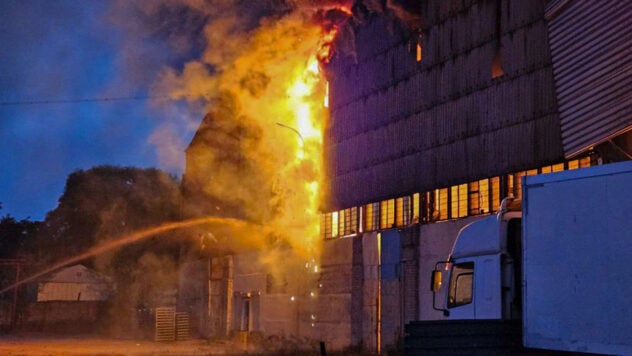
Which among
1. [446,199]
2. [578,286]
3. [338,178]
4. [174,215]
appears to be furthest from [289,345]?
[174,215]

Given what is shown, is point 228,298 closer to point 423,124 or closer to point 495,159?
point 423,124

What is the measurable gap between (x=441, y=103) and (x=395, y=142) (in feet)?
9.25

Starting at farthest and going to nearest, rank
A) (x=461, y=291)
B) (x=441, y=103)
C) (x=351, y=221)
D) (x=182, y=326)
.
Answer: (x=182, y=326), (x=351, y=221), (x=441, y=103), (x=461, y=291)

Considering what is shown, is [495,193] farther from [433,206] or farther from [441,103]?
[441,103]

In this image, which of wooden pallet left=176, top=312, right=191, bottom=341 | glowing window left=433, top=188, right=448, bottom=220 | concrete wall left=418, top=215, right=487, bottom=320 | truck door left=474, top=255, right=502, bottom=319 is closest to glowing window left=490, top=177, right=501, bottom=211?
concrete wall left=418, top=215, right=487, bottom=320

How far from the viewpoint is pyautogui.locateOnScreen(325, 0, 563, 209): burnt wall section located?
20141 mm

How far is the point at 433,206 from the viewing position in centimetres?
2380

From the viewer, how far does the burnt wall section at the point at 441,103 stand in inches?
793

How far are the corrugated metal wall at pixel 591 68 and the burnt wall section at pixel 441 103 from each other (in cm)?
115

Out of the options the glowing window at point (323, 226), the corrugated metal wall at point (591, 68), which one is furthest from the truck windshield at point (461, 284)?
the glowing window at point (323, 226)

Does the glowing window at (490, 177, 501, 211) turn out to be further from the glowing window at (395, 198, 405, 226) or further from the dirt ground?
the dirt ground

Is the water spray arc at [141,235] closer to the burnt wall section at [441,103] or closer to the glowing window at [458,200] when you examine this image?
the burnt wall section at [441,103]

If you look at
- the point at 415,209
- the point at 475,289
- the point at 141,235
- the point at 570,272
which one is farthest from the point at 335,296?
the point at 141,235

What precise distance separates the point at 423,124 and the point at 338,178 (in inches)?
241
